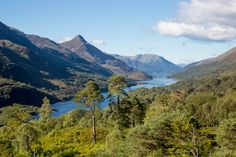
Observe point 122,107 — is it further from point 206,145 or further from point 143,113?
point 206,145

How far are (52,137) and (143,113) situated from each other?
25967mm

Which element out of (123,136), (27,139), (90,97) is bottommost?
(123,136)

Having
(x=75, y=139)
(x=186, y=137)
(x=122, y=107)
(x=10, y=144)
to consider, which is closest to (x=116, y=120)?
(x=122, y=107)

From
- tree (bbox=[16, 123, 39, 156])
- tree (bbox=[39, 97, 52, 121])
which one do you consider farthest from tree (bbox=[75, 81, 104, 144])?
tree (bbox=[39, 97, 52, 121])

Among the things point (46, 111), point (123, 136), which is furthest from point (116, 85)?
point (46, 111)

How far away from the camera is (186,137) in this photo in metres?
60.3

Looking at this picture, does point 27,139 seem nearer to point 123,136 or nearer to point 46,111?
point 123,136

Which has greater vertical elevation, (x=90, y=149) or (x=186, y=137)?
(x=186, y=137)

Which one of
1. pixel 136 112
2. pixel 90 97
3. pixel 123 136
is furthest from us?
pixel 136 112

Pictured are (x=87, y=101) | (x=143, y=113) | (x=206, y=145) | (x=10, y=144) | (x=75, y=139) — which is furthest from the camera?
(x=143, y=113)

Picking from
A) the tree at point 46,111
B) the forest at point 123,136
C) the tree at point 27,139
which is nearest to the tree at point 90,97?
the forest at point 123,136

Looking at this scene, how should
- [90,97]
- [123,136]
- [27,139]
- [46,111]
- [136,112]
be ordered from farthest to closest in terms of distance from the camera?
1. [46,111]
2. [136,112]
3. [90,97]
4. [123,136]
5. [27,139]

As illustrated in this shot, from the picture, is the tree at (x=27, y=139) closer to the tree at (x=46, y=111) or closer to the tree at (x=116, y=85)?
the tree at (x=116, y=85)

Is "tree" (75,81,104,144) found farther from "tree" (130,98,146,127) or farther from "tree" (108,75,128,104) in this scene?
"tree" (130,98,146,127)
